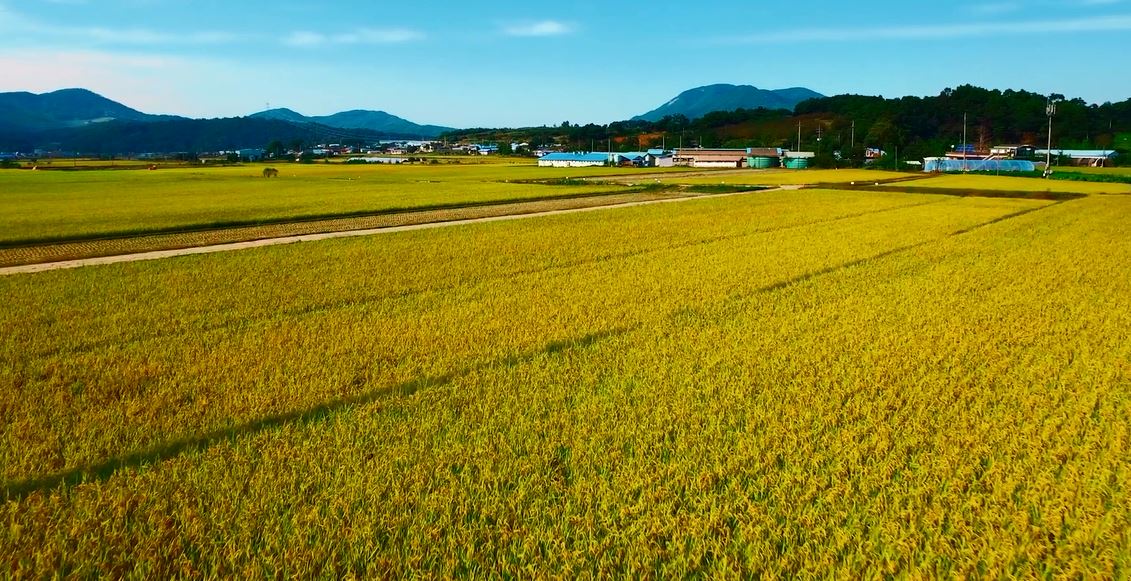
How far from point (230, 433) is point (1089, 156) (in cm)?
11632

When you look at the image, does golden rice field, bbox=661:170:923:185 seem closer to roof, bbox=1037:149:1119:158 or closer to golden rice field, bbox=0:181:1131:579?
golden rice field, bbox=0:181:1131:579

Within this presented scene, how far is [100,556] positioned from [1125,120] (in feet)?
520

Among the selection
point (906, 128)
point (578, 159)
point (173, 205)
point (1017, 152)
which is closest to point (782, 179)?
point (173, 205)


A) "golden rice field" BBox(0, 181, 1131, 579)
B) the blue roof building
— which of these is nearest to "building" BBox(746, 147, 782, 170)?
the blue roof building

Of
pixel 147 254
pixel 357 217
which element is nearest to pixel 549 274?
pixel 147 254

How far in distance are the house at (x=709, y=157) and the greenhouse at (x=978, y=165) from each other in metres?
25.4

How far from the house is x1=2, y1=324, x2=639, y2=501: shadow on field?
323ft

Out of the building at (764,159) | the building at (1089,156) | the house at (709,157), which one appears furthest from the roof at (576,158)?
the building at (1089,156)

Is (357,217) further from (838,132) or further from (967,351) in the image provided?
(838,132)

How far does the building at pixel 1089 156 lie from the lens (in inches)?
3671

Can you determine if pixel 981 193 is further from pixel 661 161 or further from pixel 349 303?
pixel 661 161

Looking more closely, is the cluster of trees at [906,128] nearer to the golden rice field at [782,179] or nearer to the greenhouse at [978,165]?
the greenhouse at [978,165]

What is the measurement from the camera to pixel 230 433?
19.1 feet

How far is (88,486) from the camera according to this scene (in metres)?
4.80
